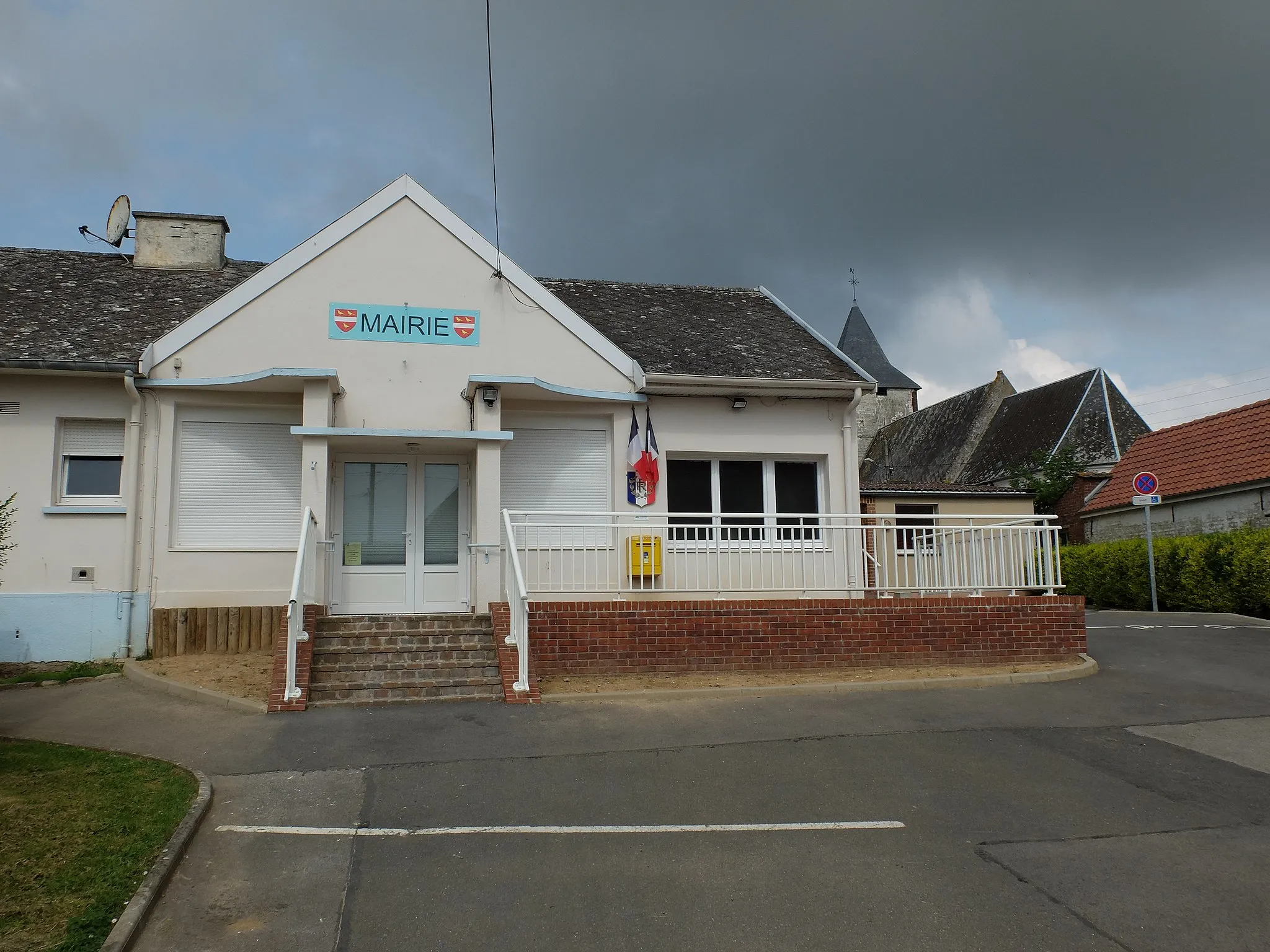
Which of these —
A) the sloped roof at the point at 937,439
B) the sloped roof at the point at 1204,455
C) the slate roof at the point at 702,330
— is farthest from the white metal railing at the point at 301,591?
the sloped roof at the point at 937,439

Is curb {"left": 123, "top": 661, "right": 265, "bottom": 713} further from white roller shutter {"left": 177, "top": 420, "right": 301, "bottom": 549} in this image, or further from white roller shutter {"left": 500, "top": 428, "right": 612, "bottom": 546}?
white roller shutter {"left": 500, "top": 428, "right": 612, "bottom": 546}

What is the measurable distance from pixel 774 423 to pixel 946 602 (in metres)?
3.59

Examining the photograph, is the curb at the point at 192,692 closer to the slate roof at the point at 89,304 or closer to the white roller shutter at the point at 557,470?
the slate roof at the point at 89,304

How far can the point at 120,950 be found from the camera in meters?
3.88

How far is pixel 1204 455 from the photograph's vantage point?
2267cm

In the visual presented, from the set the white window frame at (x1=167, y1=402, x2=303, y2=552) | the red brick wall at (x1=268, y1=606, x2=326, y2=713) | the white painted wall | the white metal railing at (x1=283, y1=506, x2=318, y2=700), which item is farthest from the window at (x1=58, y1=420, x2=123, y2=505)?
the red brick wall at (x1=268, y1=606, x2=326, y2=713)

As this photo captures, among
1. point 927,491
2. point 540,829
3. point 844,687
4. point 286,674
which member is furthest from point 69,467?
point 927,491

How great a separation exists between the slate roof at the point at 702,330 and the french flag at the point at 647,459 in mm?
851

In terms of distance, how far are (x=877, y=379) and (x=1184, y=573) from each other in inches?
1637

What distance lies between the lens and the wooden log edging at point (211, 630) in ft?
35.3

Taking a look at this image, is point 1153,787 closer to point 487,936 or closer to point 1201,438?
point 487,936

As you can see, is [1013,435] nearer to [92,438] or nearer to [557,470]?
[557,470]

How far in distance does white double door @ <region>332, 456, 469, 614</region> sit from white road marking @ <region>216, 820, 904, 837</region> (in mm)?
6041

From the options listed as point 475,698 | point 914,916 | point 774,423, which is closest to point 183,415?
point 475,698
